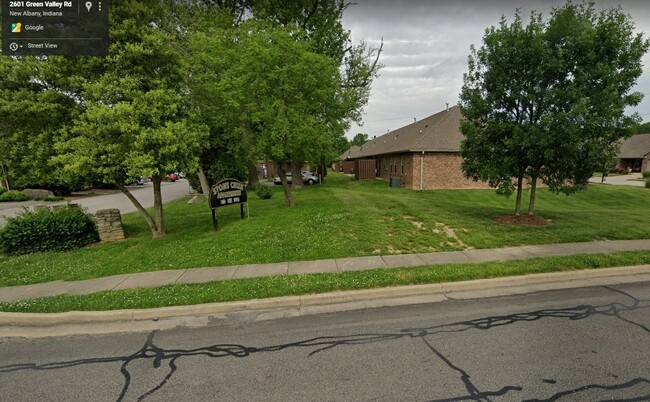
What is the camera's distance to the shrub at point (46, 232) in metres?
8.64

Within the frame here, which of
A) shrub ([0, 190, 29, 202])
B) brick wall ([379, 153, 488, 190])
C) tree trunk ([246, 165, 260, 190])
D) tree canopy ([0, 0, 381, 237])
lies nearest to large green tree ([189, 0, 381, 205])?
tree canopy ([0, 0, 381, 237])

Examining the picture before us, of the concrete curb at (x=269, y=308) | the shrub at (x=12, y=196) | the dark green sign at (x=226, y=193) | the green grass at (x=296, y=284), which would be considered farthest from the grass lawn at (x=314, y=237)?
the shrub at (x=12, y=196)

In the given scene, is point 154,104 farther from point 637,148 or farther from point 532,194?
point 637,148

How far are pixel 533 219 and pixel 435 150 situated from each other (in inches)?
451

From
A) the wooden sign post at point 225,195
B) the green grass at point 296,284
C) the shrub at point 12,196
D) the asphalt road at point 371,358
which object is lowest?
the asphalt road at point 371,358

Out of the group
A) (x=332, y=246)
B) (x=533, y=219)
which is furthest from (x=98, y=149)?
(x=533, y=219)

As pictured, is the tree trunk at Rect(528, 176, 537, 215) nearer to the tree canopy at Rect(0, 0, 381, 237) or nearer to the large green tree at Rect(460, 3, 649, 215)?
the large green tree at Rect(460, 3, 649, 215)

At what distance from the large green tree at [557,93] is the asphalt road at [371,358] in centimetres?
523

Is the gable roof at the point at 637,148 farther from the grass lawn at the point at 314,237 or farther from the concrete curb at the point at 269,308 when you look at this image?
the concrete curb at the point at 269,308

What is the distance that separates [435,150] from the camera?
20.5 metres

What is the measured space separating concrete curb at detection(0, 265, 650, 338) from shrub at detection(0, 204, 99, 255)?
532cm

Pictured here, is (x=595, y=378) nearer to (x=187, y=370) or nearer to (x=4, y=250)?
(x=187, y=370)

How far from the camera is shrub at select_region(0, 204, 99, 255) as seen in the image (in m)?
8.64

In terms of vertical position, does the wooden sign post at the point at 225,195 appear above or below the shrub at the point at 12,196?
above
